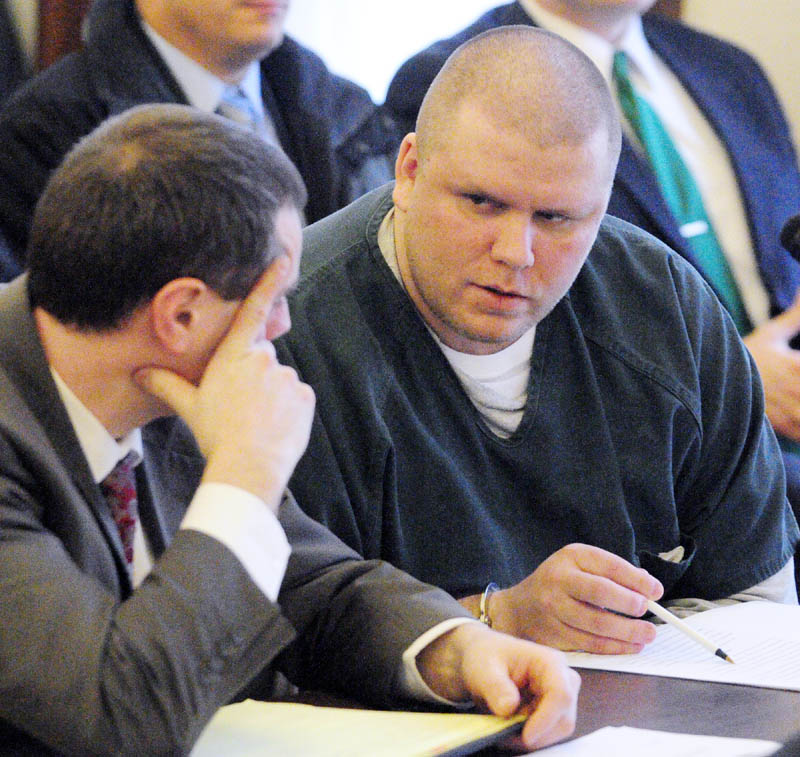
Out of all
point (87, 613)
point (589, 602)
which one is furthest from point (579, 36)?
point (87, 613)

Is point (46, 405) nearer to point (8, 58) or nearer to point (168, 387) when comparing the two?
point (168, 387)

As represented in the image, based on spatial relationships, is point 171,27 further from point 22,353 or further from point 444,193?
point 22,353

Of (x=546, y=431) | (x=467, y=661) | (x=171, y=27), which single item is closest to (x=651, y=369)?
(x=546, y=431)

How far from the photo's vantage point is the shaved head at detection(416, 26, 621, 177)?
5.38 ft

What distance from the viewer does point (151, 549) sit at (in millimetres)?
1277

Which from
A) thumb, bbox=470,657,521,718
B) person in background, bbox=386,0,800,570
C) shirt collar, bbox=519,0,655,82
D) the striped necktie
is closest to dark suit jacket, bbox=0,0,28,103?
the striped necktie

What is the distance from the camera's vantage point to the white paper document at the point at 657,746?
43.0 inches

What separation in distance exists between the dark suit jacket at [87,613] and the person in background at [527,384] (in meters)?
0.48

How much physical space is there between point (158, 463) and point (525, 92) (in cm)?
66

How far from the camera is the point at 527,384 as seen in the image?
1.79 m

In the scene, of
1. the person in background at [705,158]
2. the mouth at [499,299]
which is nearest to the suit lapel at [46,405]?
the mouth at [499,299]

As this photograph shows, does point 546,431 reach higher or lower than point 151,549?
lower

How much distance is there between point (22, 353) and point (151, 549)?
0.22 m

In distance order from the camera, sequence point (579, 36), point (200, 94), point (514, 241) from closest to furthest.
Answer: point (514, 241) < point (200, 94) < point (579, 36)
